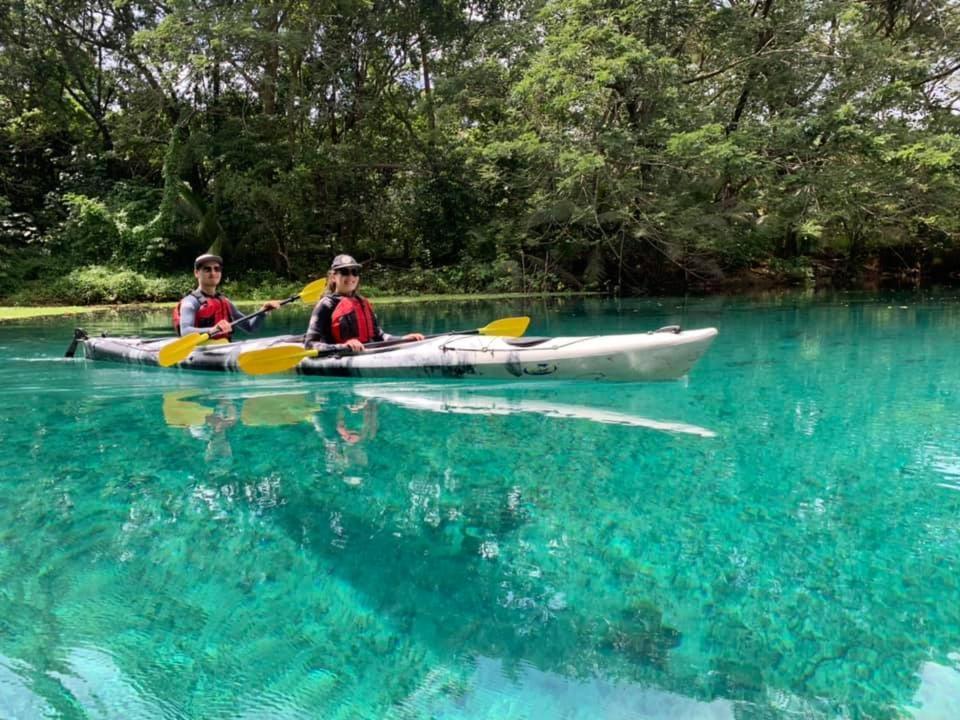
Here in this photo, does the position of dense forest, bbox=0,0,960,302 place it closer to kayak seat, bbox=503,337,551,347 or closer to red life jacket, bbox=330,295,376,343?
red life jacket, bbox=330,295,376,343

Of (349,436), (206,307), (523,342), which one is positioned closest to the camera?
(349,436)

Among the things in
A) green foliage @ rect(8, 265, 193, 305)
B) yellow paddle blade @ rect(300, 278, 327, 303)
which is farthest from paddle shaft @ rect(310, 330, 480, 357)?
green foliage @ rect(8, 265, 193, 305)

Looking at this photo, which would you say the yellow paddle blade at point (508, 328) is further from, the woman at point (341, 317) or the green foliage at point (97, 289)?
the green foliage at point (97, 289)

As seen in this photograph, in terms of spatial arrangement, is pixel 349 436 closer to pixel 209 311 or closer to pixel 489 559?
pixel 489 559

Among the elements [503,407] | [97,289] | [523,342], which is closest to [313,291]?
[523,342]

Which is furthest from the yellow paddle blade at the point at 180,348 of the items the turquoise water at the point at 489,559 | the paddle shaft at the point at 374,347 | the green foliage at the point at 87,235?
the green foliage at the point at 87,235

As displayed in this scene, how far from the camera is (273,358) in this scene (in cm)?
550

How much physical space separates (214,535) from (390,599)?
91 centimetres

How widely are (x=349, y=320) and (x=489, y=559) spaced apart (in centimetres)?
372

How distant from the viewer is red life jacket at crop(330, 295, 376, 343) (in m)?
5.79

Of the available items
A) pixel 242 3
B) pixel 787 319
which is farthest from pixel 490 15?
pixel 787 319

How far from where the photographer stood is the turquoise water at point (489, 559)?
174 cm

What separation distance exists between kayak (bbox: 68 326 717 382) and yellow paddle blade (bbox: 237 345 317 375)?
0.22 m

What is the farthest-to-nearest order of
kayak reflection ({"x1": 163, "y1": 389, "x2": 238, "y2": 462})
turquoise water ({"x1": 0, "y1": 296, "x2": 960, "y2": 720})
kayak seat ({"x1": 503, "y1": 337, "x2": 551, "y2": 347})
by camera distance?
1. kayak seat ({"x1": 503, "y1": 337, "x2": 551, "y2": 347})
2. kayak reflection ({"x1": 163, "y1": 389, "x2": 238, "y2": 462})
3. turquoise water ({"x1": 0, "y1": 296, "x2": 960, "y2": 720})
